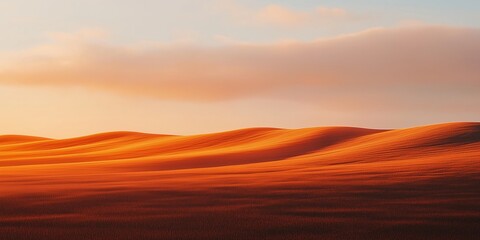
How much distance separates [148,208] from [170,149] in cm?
3737

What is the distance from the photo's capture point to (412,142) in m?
31.5

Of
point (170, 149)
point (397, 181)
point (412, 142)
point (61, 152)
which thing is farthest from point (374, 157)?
point (61, 152)

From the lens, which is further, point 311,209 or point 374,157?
point 374,157

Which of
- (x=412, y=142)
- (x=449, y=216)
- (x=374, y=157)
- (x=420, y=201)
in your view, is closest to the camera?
(x=449, y=216)

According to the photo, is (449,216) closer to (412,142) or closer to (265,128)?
(412,142)

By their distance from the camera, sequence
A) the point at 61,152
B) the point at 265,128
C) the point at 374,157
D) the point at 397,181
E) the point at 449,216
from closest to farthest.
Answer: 1. the point at 449,216
2. the point at 397,181
3. the point at 374,157
4. the point at 61,152
5. the point at 265,128

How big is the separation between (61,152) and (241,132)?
1578cm

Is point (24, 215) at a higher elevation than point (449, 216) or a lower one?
higher

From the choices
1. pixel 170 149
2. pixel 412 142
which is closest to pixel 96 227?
pixel 412 142

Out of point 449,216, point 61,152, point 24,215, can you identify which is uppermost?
point 61,152

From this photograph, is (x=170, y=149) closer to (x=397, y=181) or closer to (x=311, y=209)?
(x=397, y=181)

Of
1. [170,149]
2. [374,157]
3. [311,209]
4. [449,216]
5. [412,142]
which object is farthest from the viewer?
[170,149]

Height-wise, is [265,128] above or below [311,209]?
above

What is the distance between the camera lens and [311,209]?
31.8 feet
